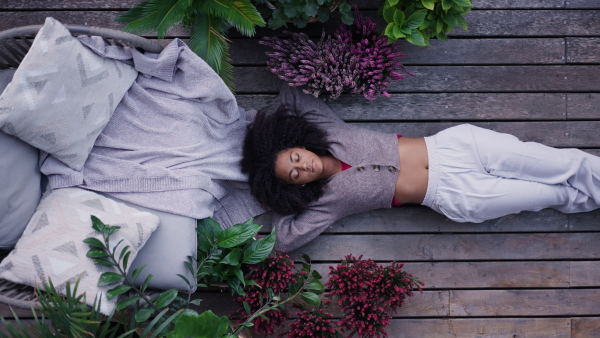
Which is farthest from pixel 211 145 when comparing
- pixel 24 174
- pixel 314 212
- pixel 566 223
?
pixel 566 223

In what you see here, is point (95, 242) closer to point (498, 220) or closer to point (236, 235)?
point (236, 235)

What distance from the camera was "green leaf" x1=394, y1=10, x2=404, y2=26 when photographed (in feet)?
6.47

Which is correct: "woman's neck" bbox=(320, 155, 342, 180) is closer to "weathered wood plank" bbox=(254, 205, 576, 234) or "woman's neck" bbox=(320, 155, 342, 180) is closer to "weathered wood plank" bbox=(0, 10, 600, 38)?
"weathered wood plank" bbox=(254, 205, 576, 234)

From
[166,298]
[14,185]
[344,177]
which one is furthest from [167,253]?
[344,177]

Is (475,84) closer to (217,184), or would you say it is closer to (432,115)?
(432,115)

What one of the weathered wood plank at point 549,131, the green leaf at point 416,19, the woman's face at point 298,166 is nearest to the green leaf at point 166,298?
the woman's face at point 298,166

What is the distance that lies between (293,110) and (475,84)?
3.15ft

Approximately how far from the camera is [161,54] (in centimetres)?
203

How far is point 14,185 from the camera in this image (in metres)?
1.84

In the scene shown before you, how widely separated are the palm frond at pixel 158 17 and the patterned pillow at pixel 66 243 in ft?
2.40

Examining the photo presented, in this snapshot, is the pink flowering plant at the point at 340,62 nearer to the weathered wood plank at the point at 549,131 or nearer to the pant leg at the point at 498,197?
the weathered wood plank at the point at 549,131

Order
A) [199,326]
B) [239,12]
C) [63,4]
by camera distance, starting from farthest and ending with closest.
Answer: [63,4] < [239,12] < [199,326]

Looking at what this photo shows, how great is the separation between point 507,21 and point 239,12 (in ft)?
4.68

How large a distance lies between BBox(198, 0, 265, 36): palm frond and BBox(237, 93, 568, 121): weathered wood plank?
585mm
